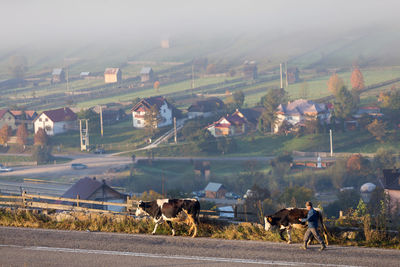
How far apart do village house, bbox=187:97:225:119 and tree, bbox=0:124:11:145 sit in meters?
34.5

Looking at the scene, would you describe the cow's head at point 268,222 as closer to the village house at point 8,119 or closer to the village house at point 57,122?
the village house at point 57,122

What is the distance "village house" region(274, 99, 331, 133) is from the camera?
96.6m

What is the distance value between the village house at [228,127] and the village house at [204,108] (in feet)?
37.2

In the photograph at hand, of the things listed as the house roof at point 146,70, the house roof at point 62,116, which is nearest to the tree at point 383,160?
the house roof at point 62,116

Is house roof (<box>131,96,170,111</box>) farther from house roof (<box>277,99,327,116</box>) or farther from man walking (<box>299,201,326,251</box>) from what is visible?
man walking (<box>299,201,326,251</box>)

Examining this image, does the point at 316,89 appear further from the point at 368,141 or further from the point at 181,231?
the point at 181,231

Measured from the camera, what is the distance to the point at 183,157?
8312cm

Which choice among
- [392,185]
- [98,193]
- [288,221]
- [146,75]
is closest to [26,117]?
[146,75]

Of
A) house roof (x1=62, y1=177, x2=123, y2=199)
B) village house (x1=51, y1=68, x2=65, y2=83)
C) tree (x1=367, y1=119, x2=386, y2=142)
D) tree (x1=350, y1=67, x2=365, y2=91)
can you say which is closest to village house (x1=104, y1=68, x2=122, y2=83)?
village house (x1=51, y1=68, x2=65, y2=83)

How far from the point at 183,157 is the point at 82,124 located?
25913 mm

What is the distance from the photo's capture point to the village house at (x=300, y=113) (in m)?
96.6

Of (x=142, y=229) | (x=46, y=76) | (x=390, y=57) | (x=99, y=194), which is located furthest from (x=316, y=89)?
(x=142, y=229)

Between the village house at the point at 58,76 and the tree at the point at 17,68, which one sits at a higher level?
the tree at the point at 17,68

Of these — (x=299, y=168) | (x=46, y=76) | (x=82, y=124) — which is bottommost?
(x=299, y=168)
